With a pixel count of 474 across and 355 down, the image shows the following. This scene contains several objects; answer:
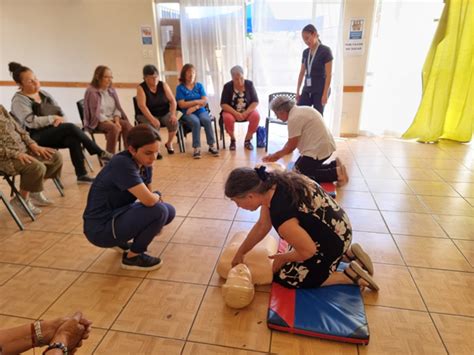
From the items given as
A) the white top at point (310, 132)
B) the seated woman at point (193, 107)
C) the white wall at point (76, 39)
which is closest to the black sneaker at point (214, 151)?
the seated woman at point (193, 107)

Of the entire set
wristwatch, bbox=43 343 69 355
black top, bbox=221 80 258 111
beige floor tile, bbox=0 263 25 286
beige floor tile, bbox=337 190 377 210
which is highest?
black top, bbox=221 80 258 111

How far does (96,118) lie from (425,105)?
422 cm

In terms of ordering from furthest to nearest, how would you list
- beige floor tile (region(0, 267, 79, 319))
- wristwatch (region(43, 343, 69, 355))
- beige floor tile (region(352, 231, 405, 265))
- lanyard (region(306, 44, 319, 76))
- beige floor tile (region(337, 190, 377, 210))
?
lanyard (region(306, 44, 319, 76)) < beige floor tile (region(337, 190, 377, 210)) < beige floor tile (region(352, 231, 405, 265)) < beige floor tile (region(0, 267, 79, 319)) < wristwatch (region(43, 343, 69, 355))

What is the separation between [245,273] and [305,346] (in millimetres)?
469

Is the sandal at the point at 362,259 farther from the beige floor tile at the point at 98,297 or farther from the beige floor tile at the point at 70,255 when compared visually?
the beige floor tile at the point at 70,255

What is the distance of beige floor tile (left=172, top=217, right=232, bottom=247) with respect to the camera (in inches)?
92.8

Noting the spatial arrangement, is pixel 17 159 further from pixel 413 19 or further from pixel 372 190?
pixel 413 19

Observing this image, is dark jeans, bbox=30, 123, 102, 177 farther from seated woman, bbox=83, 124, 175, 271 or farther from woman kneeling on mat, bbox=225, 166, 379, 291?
woman kneeling on mat, bbox=225, 166, 379, 291

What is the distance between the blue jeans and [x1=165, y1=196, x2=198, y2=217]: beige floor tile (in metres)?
1.34

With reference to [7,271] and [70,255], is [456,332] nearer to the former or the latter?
[70,255]

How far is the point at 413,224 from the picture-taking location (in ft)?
8.27

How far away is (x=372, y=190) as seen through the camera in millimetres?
3139

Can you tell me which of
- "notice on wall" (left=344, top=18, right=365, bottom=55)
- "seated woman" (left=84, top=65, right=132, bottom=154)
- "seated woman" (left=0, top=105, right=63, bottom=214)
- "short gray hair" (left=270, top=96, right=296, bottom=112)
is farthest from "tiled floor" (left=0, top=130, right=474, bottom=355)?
"notice on wall" (left=344, top=18, right=365, bottom=55)

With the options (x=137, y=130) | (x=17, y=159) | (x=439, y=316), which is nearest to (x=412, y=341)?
(x=439, y=316)
